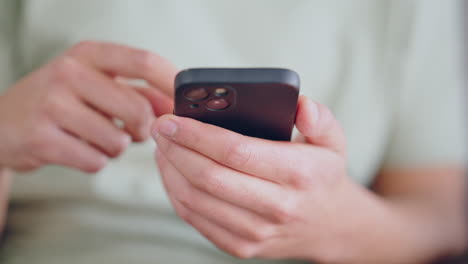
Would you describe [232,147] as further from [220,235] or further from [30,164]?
[30,164]

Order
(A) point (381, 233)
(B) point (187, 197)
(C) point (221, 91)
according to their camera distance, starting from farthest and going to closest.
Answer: (A) point (381, 233) < (B) point (187, 197) < (C) point (221, 91)

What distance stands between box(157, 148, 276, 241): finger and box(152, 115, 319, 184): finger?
0.19ft

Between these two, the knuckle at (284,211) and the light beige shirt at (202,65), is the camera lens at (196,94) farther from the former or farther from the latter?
the light beige shirt at (202,65)

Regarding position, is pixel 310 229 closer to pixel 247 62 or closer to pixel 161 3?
pixel 247 62

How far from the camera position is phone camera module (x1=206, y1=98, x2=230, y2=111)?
370 millimetres

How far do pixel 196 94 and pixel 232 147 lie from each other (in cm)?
6

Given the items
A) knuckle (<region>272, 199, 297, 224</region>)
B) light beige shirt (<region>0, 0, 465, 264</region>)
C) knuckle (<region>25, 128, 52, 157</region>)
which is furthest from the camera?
light beige shirt (<region>0, 0, 465, 264</region>)

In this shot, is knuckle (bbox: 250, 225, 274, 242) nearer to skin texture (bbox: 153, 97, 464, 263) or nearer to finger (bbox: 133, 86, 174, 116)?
skin texture (bbox: 153, 97, 464, 263)

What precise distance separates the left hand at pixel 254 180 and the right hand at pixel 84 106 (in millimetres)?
100

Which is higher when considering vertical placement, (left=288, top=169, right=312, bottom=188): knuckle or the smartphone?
the smartphone

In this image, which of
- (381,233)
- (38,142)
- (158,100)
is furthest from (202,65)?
(381,233)

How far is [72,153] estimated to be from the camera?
0.56 meters

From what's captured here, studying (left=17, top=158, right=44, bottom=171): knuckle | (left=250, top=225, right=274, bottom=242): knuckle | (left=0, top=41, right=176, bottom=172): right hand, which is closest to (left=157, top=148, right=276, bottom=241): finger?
(left=250, top=225, right=274, bottom=242): knuckle

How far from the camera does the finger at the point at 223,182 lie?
0.41 meters
